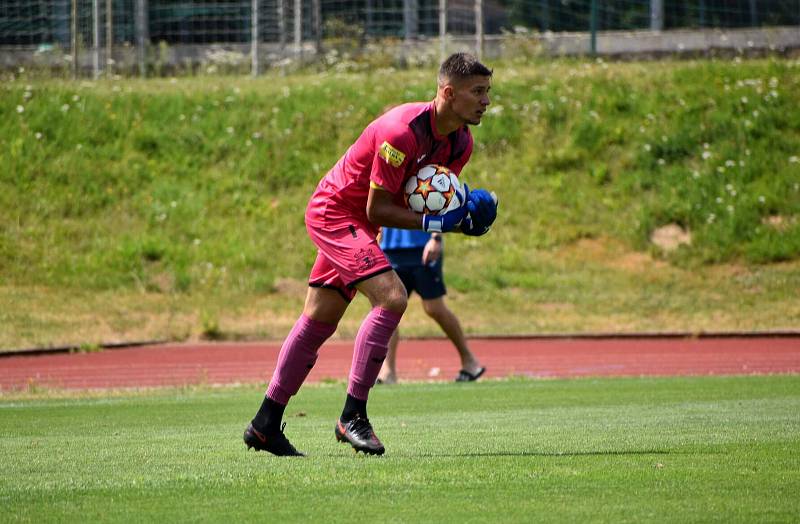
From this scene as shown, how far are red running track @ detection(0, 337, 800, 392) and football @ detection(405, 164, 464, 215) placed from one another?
303 inches

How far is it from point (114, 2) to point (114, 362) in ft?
50.7

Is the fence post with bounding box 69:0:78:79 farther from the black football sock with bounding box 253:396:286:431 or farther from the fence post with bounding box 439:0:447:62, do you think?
the black football sock with bounding box 253:396:286:431

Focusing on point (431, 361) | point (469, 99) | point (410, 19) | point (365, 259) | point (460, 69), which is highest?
point (410, 19)

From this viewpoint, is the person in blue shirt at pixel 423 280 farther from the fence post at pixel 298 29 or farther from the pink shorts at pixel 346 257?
the fence post at pixel 298 29

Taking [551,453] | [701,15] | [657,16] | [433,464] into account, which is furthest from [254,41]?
[433,464]

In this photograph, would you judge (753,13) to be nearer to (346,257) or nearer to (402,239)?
(402,239)

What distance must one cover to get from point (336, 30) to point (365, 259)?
2285cm

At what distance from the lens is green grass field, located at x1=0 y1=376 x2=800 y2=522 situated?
15.9 ft

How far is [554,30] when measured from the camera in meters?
30.5

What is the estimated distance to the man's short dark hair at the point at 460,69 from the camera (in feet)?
22.8

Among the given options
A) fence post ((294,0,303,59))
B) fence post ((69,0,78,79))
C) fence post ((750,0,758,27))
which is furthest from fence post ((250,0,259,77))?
fence post ((750,0,758,27))

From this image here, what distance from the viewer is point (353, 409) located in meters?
6.91

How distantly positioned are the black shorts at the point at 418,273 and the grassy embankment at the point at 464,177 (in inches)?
238

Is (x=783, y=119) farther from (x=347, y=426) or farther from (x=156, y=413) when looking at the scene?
(x=347, y=426)
